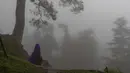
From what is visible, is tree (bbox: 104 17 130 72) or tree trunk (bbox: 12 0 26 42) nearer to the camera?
tree trunk (bbox: 12 0 26 42)

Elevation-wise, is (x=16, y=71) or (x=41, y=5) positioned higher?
(x=41, y=5)

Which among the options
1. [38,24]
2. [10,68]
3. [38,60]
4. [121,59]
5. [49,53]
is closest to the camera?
[10,68]

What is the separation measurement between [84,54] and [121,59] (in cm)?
686

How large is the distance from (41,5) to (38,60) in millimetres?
7872

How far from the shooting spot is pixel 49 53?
121ft

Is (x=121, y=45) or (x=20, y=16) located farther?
(x=121, y=45)

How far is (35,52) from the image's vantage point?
6.59 m

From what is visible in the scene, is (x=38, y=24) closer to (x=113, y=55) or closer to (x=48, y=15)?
(x=48, y=15)

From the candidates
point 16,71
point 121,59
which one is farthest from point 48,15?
point 121,59

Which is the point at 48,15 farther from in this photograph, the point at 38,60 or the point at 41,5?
the point at 38,60

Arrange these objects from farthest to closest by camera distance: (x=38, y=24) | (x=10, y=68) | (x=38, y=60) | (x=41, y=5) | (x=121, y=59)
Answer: (x=121, y=59), (x=38, y=24), (x=41, y=5), (x=38, y=60), (x=10, y=68)

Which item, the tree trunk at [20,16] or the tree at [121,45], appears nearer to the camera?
the tree trunk at [20,16]

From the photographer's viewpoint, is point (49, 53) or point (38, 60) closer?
point (38, 60)

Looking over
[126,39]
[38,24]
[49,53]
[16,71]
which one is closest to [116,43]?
[126,39]
